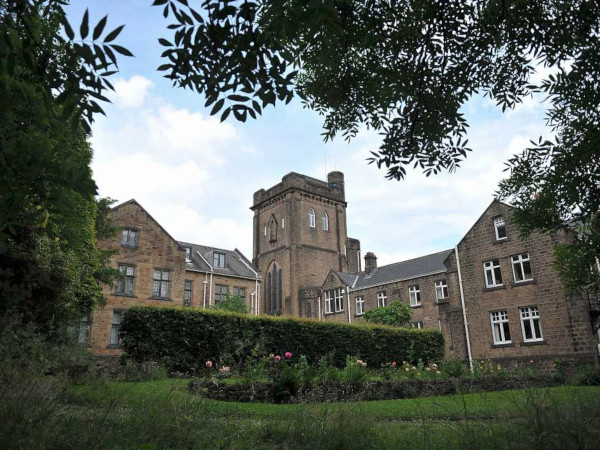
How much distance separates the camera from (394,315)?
32.0 m

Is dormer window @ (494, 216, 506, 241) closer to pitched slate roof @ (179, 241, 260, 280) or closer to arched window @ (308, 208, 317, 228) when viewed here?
pitched slate roof @ (179, 241, 260, 280)

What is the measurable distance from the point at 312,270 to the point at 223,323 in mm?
31069

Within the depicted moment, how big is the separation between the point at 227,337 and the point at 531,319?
16.3 m

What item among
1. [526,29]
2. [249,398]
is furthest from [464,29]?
[249,398]

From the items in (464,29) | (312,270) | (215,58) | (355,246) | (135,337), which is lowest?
(135,337)

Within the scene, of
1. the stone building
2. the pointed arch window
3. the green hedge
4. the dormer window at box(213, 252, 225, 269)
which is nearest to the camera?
the green hedge

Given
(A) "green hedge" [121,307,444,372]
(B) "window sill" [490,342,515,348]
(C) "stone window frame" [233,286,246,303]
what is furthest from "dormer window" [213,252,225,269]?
(B) "window sill" [490,342,515,348]

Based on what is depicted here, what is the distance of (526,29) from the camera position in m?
6.11

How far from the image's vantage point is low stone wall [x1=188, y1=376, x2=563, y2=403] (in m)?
10.9

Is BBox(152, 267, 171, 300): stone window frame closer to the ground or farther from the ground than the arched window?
closer to the ground

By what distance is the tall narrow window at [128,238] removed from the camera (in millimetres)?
30531

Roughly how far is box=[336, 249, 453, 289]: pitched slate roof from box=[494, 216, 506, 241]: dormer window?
632 cm

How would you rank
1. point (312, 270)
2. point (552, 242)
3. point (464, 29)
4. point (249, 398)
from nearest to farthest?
point (464, 29) < point (249, 398) < point (552, 242) < point (312, 270)

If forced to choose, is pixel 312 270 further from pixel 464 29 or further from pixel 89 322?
pixel 464 29
